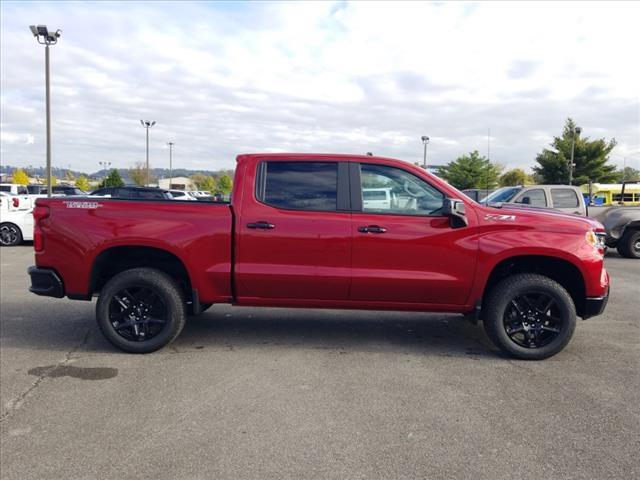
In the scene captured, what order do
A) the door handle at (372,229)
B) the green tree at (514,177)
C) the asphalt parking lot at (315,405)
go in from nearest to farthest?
1. the asphalt parking lot at (315,405)
2. the door handle at (372,229)
3. the green tree at (514,177)

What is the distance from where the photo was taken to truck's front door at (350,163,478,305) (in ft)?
16.5

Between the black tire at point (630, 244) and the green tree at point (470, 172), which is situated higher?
the green tree at point (470, 172)

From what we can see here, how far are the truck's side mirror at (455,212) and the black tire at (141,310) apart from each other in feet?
8.91

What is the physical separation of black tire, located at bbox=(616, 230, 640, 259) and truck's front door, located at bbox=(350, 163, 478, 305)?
1060 centimetres

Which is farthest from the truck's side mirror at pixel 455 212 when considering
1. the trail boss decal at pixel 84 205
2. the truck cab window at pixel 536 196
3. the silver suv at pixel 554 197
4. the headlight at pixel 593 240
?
the truck cab window at pixel 536 196

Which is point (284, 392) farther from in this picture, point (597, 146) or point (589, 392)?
point (597, 146)

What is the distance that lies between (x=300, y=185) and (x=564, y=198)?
9640mm

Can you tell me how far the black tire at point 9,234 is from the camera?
14.5m

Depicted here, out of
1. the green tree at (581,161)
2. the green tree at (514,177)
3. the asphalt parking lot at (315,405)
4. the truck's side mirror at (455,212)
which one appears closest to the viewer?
the asphalt parking lot at (315,405)

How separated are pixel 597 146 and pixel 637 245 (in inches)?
1458

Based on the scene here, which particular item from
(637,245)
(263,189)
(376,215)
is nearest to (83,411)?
(263,189)

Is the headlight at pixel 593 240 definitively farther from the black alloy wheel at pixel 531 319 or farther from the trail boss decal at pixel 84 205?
the trail boss decal at pixel 84 205

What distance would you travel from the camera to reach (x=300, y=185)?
5258mm

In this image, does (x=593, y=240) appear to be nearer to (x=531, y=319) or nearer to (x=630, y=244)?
(x=531, y=319)
